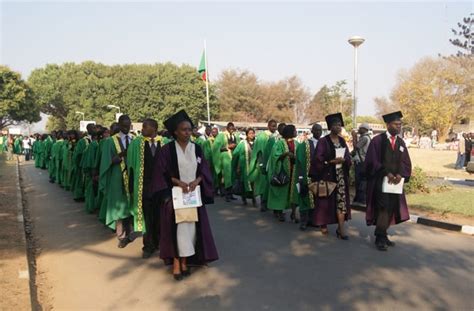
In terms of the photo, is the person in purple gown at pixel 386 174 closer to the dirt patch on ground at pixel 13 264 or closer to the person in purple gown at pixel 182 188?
the person in purple gown at pixel 182 188

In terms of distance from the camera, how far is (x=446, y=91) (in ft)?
157

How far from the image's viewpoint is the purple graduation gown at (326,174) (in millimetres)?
7441

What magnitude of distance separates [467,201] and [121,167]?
7837 mm

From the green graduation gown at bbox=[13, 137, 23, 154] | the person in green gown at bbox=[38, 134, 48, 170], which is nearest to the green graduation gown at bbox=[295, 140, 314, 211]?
the person in green gown at bbox=[38, 134, 48, 170]

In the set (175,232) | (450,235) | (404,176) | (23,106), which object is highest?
(23,106)

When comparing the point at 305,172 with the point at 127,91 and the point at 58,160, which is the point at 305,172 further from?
the point at 127,91

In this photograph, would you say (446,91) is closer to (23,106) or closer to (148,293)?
(23,106)

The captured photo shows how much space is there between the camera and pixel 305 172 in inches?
333

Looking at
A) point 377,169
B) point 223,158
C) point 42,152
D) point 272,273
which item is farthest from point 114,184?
point 42,152

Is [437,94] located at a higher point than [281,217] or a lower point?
higher

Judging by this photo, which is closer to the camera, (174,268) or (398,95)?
(174,268)

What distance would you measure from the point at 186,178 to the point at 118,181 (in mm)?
2136

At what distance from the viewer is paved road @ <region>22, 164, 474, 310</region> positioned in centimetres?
480

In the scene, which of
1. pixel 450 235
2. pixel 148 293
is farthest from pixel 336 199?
pixel 148 293
